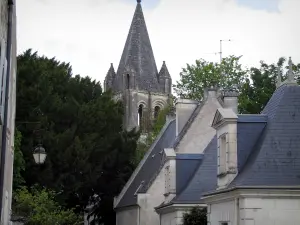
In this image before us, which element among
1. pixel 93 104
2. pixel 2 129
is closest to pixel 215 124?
pixel 2 129

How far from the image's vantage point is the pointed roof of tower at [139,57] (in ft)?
334

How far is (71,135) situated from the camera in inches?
1346

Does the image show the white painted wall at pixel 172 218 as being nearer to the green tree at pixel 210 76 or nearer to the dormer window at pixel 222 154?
the dormer window at pixel 222 154

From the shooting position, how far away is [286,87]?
18906mm

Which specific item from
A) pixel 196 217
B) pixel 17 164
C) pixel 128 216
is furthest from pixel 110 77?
pixel 196 217

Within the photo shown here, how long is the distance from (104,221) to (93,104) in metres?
7.72

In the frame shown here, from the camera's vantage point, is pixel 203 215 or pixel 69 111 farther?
pixel 69 111

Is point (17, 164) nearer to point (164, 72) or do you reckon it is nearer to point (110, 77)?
point (164, 72)

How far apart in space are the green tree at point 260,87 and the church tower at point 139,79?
56012 millimetres

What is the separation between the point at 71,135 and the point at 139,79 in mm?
70985

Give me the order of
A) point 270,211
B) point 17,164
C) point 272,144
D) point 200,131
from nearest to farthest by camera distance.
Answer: point 270,211 → point 272,144 → point 17,164 → point 200,131

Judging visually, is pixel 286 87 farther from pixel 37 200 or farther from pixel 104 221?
pixel 104 221

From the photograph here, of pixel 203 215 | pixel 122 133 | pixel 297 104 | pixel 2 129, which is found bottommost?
pixel 203 215

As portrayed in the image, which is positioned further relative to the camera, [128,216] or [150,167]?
[150,167]
